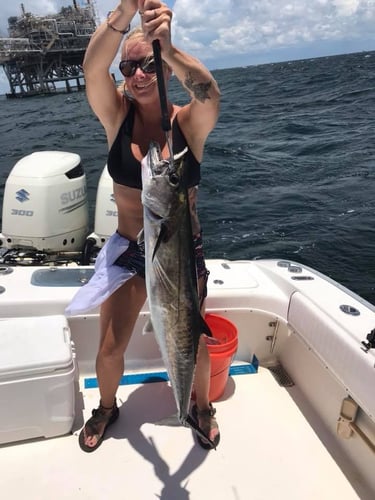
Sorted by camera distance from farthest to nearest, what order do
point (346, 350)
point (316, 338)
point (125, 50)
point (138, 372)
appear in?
point (138, 372) → point (316, 338) → point (346, 350) → point (125, 50)

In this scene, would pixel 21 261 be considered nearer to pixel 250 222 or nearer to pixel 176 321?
pixel 176 321

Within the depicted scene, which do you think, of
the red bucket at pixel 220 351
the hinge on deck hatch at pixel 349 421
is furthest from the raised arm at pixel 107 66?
the hinge on deck hatch at pixel 349 421

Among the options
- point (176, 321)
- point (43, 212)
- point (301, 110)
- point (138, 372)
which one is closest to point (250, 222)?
point (43, 212)

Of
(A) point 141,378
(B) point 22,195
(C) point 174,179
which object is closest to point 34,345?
(A) point 141,378

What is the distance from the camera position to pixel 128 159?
7.38 feet

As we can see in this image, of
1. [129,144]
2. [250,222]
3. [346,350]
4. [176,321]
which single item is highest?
[129,144]

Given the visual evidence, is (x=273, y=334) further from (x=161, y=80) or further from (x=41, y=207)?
(x=41, y=207)

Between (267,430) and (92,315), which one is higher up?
(92,315)

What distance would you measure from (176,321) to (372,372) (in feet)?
3.65

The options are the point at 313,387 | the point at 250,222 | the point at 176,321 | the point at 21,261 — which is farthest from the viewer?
the point at 250,222

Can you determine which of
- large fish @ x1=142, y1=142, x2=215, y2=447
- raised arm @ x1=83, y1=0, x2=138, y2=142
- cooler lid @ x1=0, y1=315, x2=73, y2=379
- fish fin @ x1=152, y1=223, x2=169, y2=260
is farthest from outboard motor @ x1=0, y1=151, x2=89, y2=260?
fish fin @ x1=152, y1=223, x2=169, y2=260

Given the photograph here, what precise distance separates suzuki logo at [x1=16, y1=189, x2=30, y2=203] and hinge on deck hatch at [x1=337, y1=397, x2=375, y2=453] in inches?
132

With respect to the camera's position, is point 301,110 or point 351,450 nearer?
point 351,450

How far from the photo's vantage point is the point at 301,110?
20.9 meters
